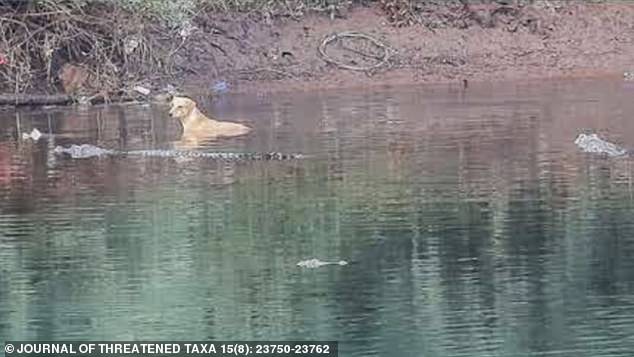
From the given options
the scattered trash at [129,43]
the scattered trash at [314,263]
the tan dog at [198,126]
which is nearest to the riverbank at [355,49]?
the scattered trash at [129,43]

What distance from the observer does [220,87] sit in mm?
24078

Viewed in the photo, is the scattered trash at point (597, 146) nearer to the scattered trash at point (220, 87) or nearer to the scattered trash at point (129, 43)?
the scattered trash at point (220, 87)

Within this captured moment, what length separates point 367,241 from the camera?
11.6 m

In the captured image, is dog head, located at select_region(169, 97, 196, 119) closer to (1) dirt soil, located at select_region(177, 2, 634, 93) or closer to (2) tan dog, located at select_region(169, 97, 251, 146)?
(2) tan dog, located at select_region(169, 97, 251, 146)

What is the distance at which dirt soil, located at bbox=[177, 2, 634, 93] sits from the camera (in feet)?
81.6

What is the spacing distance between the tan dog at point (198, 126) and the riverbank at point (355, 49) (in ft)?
15.0

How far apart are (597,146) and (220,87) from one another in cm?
882

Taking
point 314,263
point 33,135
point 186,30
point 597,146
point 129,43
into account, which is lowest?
point 314,263

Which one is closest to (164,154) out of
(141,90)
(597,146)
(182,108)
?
(182,108)

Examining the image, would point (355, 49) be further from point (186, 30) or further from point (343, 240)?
point (343, 240)

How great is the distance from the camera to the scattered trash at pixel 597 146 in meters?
15.9

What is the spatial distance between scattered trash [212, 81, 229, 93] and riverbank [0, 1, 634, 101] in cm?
1

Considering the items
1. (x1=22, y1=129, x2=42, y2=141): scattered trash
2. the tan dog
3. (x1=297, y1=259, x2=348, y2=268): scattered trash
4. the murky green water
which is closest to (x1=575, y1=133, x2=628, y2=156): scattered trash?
the murky green water

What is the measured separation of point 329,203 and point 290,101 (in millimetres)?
9188
